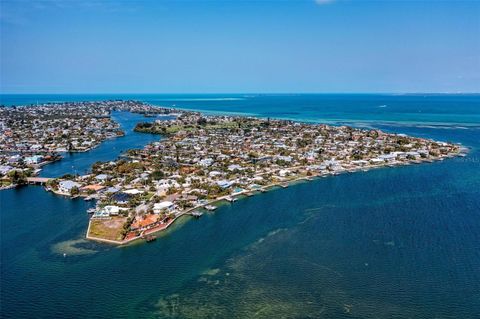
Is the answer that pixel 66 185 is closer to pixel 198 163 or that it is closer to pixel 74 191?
pixel 74 191

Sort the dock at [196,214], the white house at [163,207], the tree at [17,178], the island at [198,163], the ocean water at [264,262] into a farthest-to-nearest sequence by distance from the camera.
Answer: the tree at [17,178], the island at [198,163], the dock at [196,214], the white house at [163,207], the ocean water at [264,262]

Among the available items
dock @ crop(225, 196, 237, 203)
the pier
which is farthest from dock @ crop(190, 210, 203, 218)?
the pier

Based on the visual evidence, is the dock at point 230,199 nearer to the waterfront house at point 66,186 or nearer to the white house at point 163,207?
the white house at point 163,207

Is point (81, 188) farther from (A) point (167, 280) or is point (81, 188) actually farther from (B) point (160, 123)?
(B) point (160, 123)

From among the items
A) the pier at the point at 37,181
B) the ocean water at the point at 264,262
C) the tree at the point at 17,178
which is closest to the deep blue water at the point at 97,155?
the pier at the point at 37,181

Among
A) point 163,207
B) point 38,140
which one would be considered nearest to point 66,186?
point 163,207

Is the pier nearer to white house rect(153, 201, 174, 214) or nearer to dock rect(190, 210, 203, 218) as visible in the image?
white house rect(153, 201, 174, 214)

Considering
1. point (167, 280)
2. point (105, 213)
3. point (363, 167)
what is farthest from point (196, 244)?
point (363, 167)
